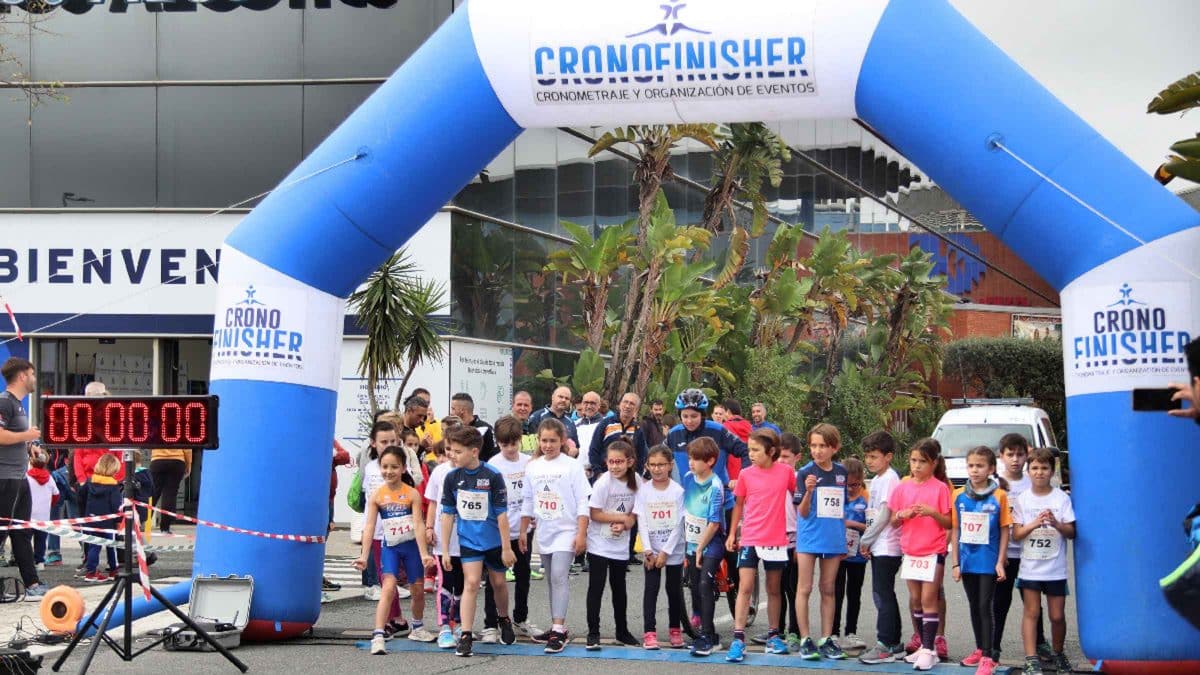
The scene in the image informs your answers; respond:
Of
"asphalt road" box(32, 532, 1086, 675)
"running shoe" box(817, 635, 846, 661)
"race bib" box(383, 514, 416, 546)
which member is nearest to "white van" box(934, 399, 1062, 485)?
"asphalt road" box(32, 532, 1086, 675)

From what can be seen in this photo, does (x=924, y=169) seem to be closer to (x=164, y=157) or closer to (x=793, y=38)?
(x=793, y=38)

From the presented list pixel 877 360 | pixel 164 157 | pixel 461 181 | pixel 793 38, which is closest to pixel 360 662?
pixel 461 181

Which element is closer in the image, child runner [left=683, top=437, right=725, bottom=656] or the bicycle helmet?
child runner [left=683, top=437, right=725, bottom=656]

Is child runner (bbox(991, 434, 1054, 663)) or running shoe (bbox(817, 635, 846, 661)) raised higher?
child runner (bbox(991, 434, 1054, 663))

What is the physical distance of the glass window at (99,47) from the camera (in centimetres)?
2483

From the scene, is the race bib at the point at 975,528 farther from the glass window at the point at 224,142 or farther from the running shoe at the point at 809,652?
the glass window at the point at 224,142

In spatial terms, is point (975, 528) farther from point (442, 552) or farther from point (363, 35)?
point (363, 35)

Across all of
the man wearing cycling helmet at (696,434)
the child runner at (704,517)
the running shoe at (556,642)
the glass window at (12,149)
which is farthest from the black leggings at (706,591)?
the glass window at (12,149)

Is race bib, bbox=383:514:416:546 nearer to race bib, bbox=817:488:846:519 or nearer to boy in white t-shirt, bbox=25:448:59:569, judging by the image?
race bib, bbox=817:488:846:519

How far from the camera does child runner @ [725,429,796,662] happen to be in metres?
11.2

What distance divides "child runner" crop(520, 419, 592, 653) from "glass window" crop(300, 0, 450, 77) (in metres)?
13.8

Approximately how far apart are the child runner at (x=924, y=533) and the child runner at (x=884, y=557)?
108 millimetres

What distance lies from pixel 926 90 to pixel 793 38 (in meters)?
0.96

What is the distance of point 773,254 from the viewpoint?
3362 cm
